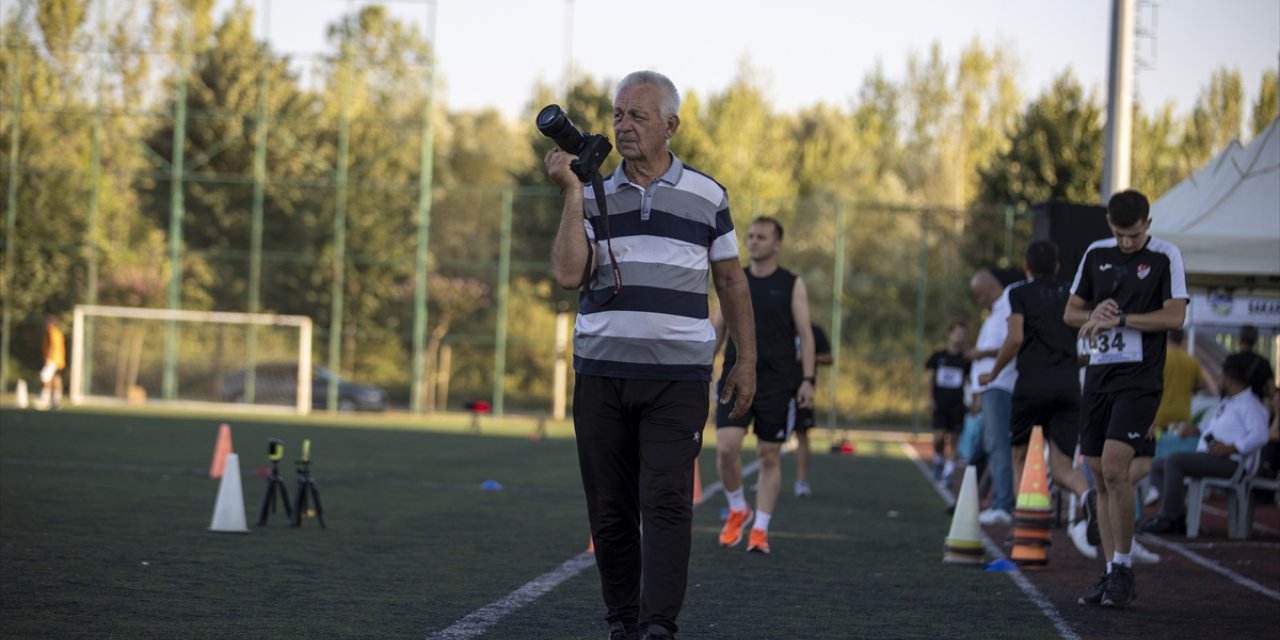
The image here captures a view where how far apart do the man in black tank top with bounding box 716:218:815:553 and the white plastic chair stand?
405 centimetres

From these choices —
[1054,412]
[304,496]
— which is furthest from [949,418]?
[304,496]

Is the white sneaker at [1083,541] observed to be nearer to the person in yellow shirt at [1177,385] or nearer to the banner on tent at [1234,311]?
the person in yellow shirt at [1177,385]

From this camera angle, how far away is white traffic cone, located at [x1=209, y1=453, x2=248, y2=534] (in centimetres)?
959

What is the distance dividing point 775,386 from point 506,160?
6584cm

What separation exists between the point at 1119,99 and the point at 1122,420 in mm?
8816

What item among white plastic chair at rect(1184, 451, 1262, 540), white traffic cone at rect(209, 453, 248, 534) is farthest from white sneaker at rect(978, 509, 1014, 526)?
white traffic cone at rect(209, 453, 248, 534)

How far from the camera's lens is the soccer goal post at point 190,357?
3406 centimetres

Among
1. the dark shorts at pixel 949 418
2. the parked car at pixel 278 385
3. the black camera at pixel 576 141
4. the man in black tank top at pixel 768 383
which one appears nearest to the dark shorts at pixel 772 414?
the man in black tank top at pixel 768 383

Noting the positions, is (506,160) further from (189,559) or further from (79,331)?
(189,559)

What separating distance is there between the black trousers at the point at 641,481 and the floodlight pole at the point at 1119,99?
11167 millimetres

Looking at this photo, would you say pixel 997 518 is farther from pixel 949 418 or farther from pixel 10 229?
pixel 10 229

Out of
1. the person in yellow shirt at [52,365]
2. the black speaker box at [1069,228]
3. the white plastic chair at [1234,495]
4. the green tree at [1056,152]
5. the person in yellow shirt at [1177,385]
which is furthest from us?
the green tree at [1056,152]

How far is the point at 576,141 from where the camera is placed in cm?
522

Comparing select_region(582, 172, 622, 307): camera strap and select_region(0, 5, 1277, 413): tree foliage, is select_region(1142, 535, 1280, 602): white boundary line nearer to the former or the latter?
select_region(582, 172, 622, 307): camera strap
